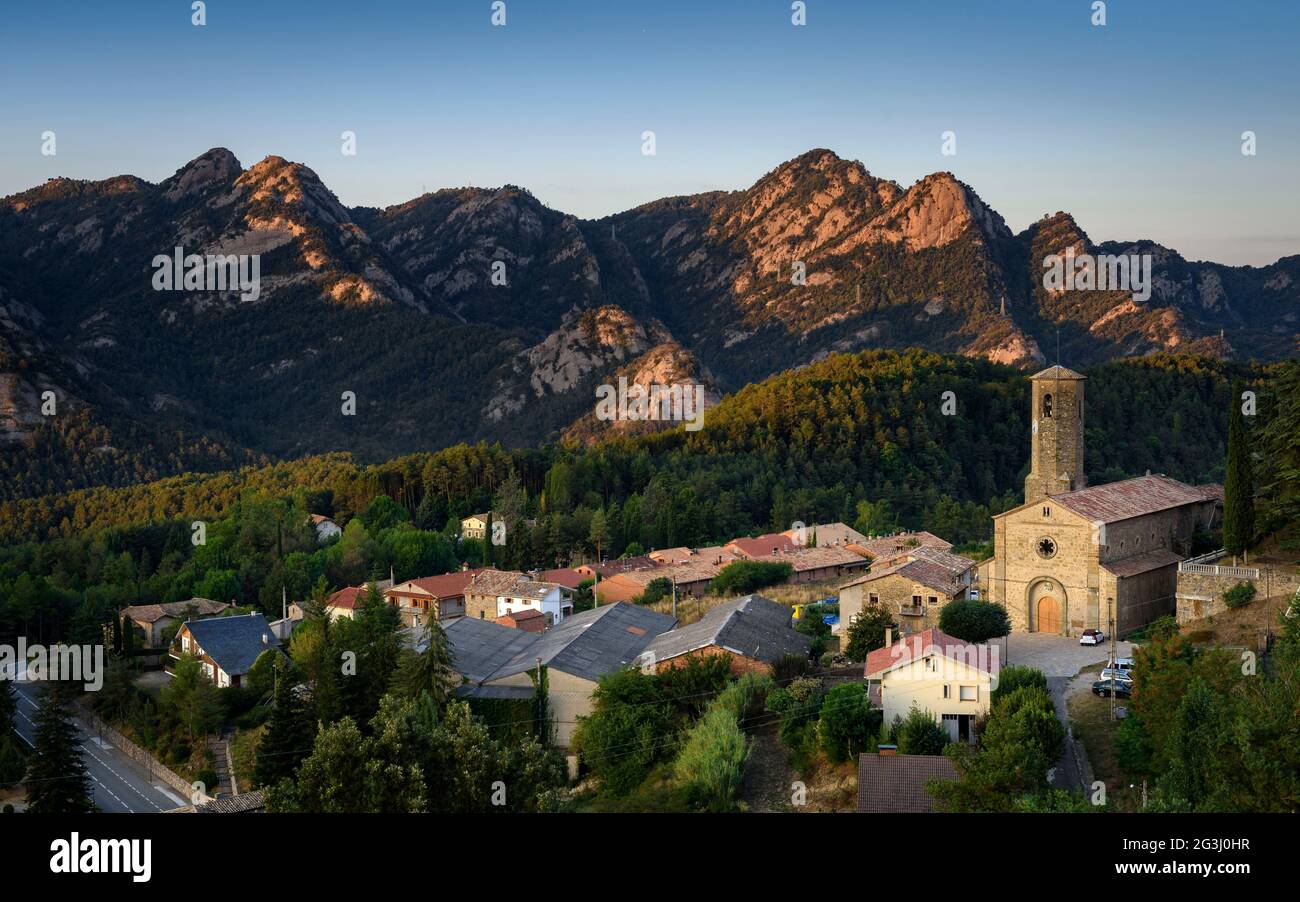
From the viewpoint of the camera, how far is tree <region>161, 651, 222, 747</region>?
37250 millimetres

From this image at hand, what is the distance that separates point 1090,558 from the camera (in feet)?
105

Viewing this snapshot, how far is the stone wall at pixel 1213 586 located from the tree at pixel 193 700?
27.2 metres

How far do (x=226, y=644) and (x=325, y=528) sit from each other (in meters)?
31.2

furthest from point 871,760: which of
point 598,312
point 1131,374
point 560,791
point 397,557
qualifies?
point 598,312

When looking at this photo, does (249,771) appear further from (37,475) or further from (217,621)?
(37,475)

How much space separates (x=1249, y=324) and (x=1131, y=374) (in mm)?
108886

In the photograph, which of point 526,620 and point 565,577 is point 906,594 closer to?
point 526,620

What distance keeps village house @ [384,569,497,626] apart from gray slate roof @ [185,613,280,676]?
22.0 feet

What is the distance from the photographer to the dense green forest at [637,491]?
6222 cm

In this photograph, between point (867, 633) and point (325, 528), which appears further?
point (325, 528)

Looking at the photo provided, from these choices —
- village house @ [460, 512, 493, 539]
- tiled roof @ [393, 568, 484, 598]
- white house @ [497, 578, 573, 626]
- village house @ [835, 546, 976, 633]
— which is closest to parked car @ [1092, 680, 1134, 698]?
village house @ [835, 546, 976, 633]

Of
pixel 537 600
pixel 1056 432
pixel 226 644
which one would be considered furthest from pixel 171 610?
pixel 1056 432

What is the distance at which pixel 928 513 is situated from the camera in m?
69.0

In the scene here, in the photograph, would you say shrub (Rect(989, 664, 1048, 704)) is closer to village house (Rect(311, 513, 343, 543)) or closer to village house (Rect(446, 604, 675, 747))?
village house (Rect(446, 604, 675, 747))
